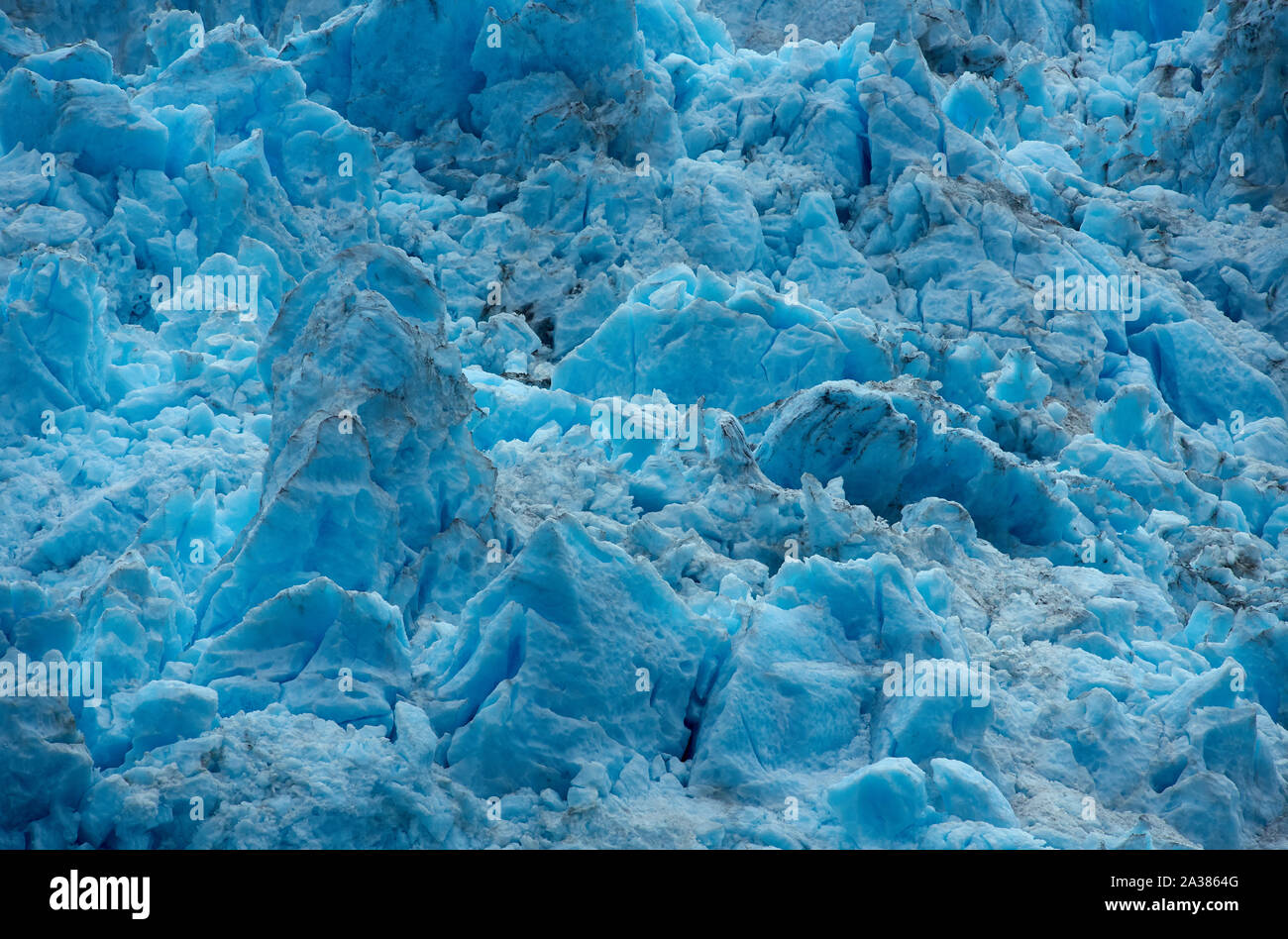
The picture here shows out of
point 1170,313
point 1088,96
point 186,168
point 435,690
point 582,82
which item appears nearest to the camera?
point 435,690

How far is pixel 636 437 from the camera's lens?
9086 mm

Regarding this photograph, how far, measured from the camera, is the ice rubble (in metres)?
6.71

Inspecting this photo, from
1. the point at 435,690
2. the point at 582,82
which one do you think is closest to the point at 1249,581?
the point at 435,690

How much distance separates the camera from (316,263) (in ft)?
37.1

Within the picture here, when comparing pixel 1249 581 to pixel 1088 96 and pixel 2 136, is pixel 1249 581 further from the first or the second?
pixel 2 136

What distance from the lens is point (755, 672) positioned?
23.3 ft

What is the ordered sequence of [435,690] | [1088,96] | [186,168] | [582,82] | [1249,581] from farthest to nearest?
1. [1088,96]
2. [582,82]
3. [186,168]
4. [1249,581]
5. [435,690]

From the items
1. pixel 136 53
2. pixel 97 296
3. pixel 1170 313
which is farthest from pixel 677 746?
pixel 136 53

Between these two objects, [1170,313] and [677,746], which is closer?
[677,746]

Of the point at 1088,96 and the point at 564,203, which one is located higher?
the point at 1088,96

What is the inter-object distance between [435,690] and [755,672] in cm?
160

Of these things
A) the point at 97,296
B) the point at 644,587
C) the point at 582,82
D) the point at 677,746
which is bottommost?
the point at 677,746

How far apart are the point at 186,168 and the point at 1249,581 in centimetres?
829

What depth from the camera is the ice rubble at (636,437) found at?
6707 millimetres
